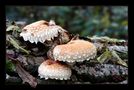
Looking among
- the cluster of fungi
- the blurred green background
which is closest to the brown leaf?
the cluster of fungi

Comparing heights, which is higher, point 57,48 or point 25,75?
point 57,48

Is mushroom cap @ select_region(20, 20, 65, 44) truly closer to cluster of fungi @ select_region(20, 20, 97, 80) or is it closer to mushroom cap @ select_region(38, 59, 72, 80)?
cluster of fungi @ select_region(20, 20, 97, 80)

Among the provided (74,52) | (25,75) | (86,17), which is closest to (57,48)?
(74,52)

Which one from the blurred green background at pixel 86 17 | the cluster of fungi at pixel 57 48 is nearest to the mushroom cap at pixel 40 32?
the cluster of fungi at pixel 57 48

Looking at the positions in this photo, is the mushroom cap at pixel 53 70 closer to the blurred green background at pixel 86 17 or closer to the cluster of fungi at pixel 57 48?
the cluster of fungi at pixel 57 48

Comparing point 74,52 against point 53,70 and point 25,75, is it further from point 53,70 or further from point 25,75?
point 25,75
